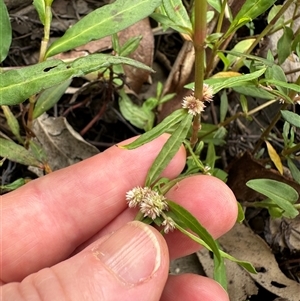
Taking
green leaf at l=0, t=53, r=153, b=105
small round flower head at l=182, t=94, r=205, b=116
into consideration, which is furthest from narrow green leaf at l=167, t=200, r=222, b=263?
green leaf at l=0, t=53, r=153, b=105

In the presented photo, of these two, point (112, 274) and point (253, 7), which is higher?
point (253, 7)

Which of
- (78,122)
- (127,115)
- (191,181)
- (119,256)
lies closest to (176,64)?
(127,115)

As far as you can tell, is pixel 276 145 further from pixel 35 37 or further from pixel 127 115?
pixel 35 37

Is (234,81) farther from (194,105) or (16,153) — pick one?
(16,153)

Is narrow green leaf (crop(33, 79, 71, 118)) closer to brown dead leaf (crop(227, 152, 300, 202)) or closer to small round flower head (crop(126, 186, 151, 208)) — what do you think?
small round flower head (crop(126, 186, 151, 208))

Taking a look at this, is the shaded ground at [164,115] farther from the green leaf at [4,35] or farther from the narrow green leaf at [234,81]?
the narrow green leaf at [234,81]

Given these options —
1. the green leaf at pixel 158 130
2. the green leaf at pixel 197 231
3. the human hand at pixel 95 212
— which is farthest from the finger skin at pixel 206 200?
the green leaf at pixel 158 130

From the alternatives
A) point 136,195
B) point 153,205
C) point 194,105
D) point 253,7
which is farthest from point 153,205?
point 253,7
